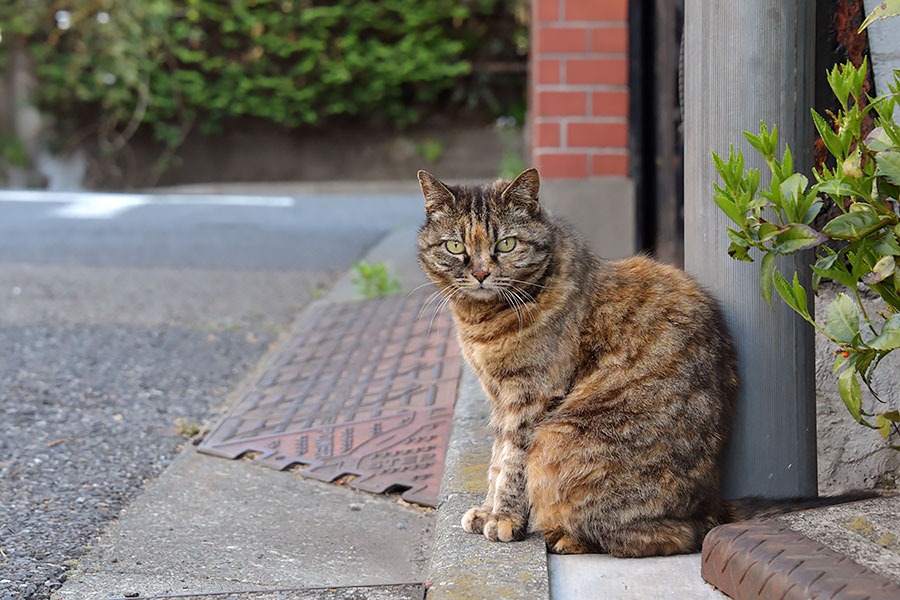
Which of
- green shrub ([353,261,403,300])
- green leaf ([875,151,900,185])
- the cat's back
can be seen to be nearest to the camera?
green leaf ([875,151,900,185])

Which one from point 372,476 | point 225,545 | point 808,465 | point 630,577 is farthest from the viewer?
point 372,476

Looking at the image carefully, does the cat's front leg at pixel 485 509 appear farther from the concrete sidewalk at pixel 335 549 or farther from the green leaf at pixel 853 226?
the green leaf at pixel 853 226

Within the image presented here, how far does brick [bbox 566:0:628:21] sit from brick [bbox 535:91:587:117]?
15.0 inches

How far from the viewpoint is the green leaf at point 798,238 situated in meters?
1.92

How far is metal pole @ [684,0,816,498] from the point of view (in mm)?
2381

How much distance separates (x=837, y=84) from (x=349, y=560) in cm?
170

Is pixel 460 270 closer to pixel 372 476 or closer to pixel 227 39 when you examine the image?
pixel 372 476

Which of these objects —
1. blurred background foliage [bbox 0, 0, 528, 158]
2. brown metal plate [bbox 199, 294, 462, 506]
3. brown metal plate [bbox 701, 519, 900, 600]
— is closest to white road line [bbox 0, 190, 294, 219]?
blurred background foliage [bbox 0, 0, 528, 158]

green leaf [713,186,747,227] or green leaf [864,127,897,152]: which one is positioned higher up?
green leaf [864,127,897,152]

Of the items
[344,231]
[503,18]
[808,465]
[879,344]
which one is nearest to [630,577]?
[808,465]

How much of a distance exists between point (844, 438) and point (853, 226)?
1.08 m

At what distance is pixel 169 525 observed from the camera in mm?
2842

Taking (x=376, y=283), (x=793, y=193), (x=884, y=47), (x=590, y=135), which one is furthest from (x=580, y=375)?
(x=376, y=283)

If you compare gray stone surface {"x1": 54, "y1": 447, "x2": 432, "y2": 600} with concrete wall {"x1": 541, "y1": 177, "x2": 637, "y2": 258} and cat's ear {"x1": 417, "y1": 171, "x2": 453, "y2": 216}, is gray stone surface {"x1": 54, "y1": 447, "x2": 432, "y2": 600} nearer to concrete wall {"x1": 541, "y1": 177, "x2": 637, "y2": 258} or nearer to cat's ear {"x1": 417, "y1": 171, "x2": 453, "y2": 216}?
cat's ear {"x1": 417, "y1": 171, "x2": 453, "y2": 216}
